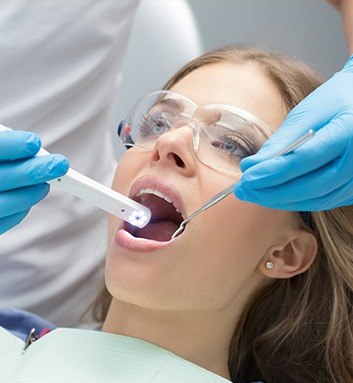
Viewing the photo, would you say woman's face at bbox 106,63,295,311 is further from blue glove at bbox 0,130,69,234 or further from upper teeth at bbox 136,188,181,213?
blue glove at bbox 0,130,69,234

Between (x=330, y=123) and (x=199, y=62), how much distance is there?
46 centimetres

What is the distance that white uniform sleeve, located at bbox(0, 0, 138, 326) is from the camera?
5.68 feet

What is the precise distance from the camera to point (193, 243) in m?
1.39

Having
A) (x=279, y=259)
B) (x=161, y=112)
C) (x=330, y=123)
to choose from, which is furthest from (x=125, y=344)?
(x=330, y=123)

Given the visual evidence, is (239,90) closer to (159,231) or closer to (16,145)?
(159,231)

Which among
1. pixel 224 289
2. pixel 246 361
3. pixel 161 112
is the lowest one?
pixel 246 361

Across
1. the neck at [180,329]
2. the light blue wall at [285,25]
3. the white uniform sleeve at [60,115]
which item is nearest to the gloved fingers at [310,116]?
the neck at [180,329]

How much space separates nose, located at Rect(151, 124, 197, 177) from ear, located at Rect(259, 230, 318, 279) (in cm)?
25

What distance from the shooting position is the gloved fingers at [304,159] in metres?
1.20

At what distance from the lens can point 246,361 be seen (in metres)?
1.71

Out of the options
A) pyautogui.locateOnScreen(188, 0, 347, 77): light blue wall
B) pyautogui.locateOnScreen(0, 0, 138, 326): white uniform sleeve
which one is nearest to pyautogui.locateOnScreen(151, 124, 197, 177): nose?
pyautogui.locateOnScreen(0, 0, 138, 326): white uniform sleeve

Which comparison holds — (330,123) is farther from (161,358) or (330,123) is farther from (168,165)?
(161,358)

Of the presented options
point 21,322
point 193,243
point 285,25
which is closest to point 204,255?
point 193,243

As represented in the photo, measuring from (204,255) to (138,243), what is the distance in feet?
0.40
